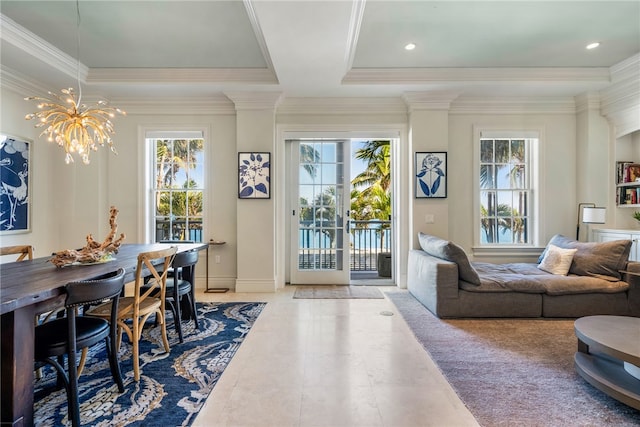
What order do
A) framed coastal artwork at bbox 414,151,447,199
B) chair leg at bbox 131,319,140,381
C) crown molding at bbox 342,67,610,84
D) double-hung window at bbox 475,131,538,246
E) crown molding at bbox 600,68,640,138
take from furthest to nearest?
double-hung window at bbox 475,131,538,246, framed coastal artwork at bbox 414,151,447,199, crown molding at bbox 342,67,610,84, crown molding at bbox 600,68,640,138, chair leg at bbox 131,319,140,381

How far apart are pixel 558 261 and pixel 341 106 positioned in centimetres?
340

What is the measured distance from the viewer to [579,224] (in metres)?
4.39

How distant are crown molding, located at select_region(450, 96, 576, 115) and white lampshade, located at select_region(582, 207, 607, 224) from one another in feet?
5.05

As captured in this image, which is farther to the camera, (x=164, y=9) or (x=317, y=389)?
(x=164, y=9)

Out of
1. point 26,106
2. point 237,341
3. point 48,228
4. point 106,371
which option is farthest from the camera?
point 48,228

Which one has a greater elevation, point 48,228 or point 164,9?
point 164,9

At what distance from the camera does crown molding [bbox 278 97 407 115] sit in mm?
4508

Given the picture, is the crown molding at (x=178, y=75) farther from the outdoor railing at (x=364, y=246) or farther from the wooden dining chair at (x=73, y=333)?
the outdoor railing at (x=364, y=246)

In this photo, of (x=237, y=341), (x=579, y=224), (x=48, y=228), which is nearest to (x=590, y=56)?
(x=579, y=224)

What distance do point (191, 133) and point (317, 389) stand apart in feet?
13.0

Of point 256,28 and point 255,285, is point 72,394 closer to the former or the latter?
point 255,285

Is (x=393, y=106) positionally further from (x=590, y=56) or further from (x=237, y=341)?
(x=237, y=341)

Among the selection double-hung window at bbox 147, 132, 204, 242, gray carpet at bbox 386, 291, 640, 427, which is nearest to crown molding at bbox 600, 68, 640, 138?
gray carpet at bbox 386, 291, 640, 427

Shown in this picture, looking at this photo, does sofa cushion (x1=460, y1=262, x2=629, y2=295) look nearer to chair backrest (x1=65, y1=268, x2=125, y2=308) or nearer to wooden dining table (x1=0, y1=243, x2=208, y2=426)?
chair backrest (x1=65, y1=268, x2=125, y2=308)
